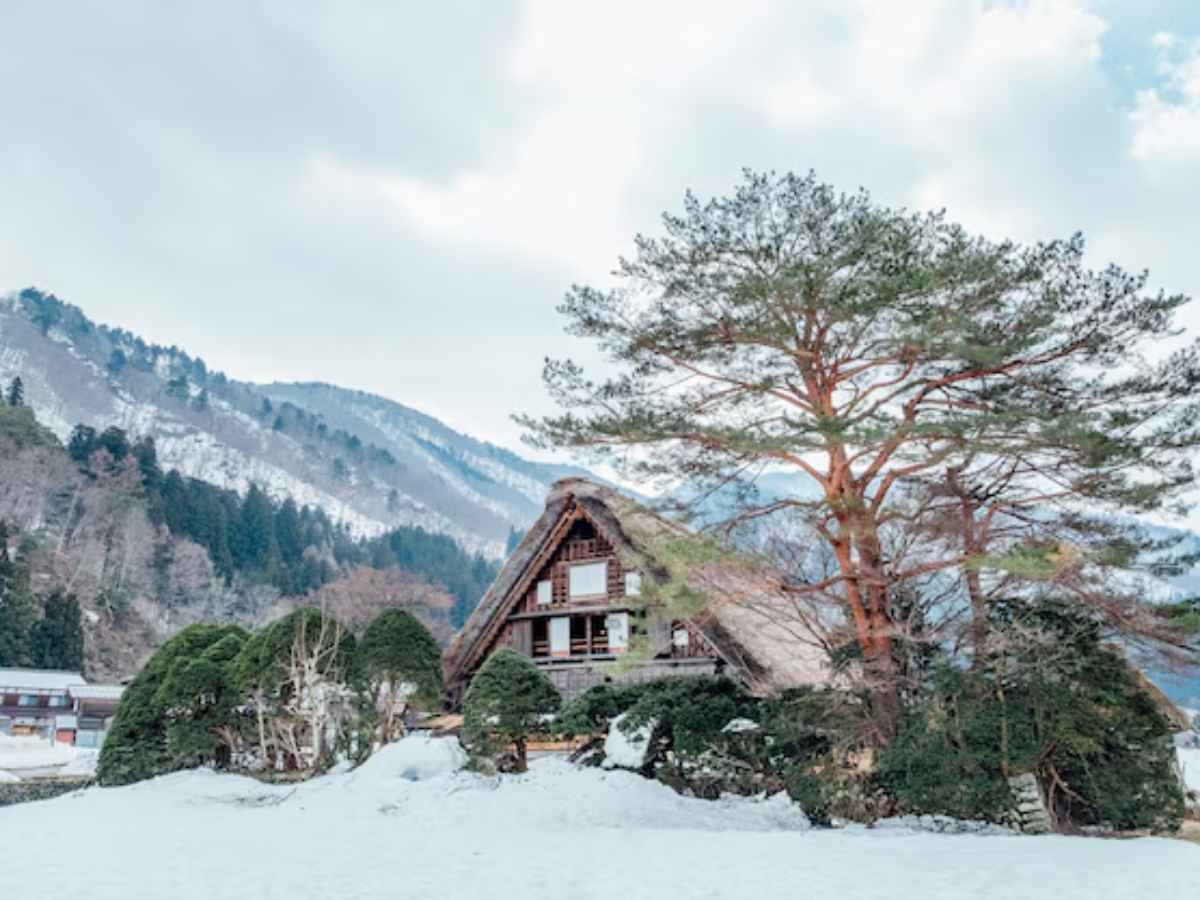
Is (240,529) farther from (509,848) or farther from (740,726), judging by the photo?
(509,848)

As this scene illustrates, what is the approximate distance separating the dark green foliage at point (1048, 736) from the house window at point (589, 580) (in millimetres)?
10422

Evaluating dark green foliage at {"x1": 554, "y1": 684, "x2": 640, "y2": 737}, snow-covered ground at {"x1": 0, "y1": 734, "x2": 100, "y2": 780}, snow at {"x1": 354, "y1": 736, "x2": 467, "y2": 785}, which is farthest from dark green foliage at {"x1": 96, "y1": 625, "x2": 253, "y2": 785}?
snow-covered ground at {"x1": 0, "y1": 734, "x2": 100, "y2": 780}

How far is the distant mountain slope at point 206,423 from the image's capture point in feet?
454

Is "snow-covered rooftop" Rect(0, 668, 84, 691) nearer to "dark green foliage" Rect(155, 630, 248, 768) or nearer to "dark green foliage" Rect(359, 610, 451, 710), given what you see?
"dark green foliage" Rect(155, 630, 248, 768)

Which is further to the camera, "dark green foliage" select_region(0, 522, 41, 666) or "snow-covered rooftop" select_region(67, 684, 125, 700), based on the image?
"dark green foliage" select_region(0, 522, 41, 666)

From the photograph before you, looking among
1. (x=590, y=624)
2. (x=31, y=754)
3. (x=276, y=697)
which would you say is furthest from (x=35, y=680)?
(x=590, y=624)

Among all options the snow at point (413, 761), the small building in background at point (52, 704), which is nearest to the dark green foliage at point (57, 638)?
the small building in background at point (52, 704)

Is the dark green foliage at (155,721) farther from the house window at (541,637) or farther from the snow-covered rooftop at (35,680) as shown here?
the snow-covered rooftop at (35,680)

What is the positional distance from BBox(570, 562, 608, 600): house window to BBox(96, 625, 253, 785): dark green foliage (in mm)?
7982

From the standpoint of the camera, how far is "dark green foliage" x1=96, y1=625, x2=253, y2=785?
1556 cm

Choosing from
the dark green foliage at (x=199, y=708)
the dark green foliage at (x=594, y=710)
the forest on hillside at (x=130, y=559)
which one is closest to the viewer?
the dark green foliage at (x=594, y=710)

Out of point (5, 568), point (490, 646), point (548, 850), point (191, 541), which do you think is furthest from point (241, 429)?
point (548, 850)

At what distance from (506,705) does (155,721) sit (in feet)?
24.5

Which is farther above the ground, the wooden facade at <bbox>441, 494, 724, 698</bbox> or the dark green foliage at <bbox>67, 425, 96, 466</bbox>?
the dark green foliage at <bbox>67, 425, 96, 466</bbox>
